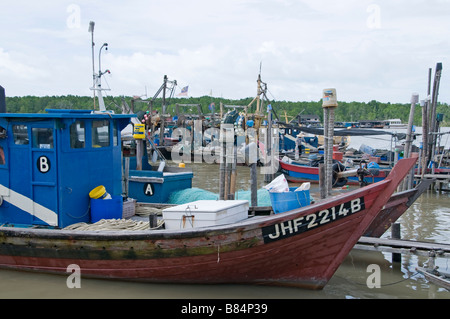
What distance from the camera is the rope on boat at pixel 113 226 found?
811 centimetres

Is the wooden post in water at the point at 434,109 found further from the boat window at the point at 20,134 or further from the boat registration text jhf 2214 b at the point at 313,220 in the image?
the boat window at the point at 20,134

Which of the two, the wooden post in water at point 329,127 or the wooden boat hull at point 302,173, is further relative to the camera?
the wooden boat hull at point 302,173

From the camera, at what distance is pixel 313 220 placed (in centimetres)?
707

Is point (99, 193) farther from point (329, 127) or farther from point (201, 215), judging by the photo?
point (329, 127)

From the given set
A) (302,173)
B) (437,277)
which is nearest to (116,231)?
(437,277)

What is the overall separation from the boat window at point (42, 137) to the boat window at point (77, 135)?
0.36 meters

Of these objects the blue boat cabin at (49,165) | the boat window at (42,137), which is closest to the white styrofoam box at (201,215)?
the blue boat cabin at (49,165)

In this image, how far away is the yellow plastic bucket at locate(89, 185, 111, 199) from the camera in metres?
8.91

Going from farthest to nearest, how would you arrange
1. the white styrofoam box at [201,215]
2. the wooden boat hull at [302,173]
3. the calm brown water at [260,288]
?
the wooden boat hull at [302,173]
the calm brown water at [260,288]
the white styrofoam box at [201,215]

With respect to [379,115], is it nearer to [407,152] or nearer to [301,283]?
[407,152]

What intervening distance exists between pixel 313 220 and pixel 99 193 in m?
4.19
